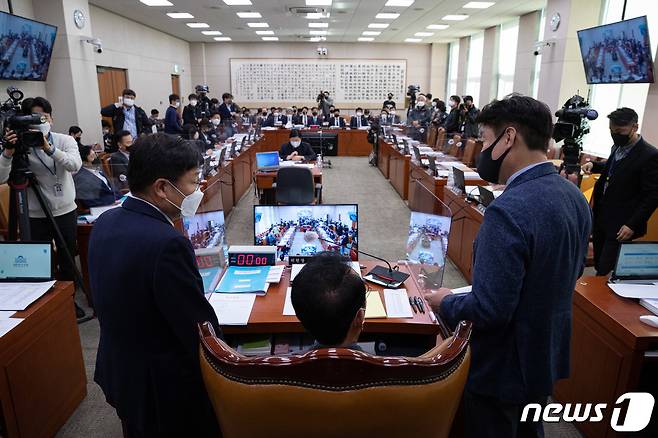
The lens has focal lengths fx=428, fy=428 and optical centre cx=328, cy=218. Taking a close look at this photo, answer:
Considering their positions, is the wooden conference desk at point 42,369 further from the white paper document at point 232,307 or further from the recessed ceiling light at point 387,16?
the recessed ceiling light at point 387,16

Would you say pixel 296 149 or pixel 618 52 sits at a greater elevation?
pixel 618 52

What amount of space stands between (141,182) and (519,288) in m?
1.13

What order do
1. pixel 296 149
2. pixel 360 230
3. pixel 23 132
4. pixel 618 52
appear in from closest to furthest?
pixel 23 132, pixel 360 230, pixel 618 52, pixel 296 149

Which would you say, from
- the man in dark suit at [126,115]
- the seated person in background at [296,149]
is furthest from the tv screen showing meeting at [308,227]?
the man in dark suit at [126,115]

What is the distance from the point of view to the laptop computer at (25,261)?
80.3 inches

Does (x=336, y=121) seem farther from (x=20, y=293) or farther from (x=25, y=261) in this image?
(x=20, y=293)

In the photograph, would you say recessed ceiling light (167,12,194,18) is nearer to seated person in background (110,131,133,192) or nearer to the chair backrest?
seated person in background (110,131,133,192)

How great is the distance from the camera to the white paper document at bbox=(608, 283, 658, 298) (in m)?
1.99

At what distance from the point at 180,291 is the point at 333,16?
983cm

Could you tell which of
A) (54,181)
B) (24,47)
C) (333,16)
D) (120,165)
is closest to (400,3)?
(333,16)

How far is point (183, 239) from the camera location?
119 cm

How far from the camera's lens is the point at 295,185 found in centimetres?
465

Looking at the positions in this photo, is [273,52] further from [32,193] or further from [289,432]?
[289,432]

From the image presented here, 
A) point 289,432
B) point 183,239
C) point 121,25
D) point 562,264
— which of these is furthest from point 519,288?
point 121,25
